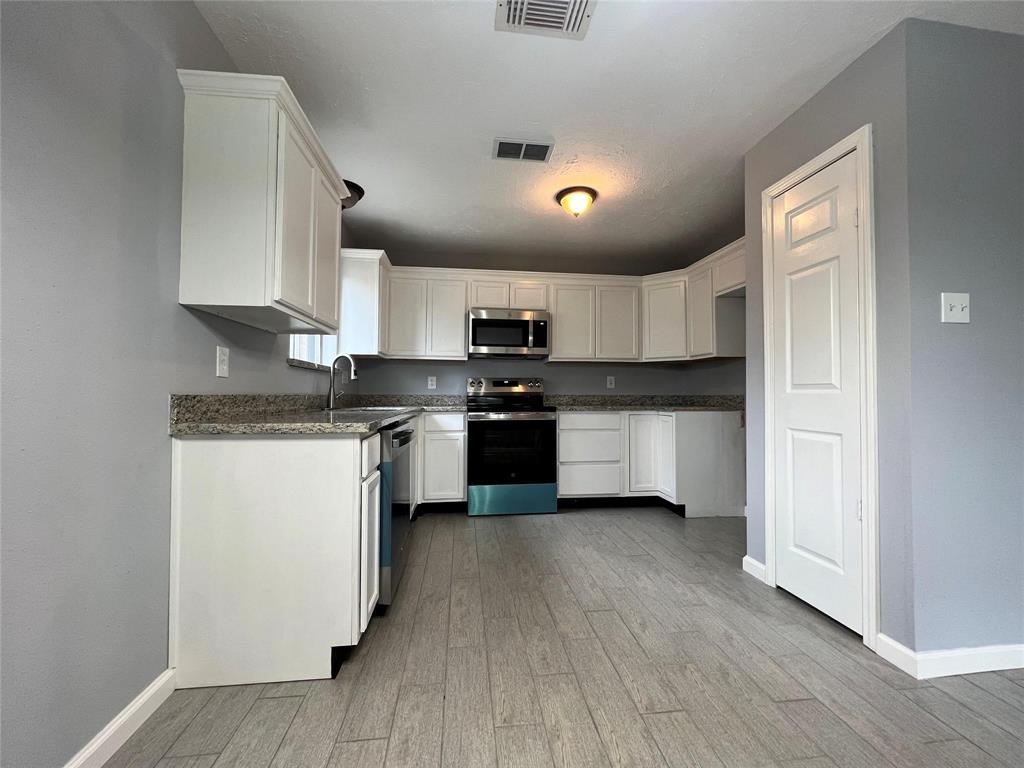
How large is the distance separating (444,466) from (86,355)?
276cm

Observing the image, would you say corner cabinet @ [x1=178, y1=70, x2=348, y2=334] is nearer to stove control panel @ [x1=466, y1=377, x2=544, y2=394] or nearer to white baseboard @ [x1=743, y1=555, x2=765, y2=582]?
white baseboard @ [x1=743, y1=555, x2=765, y2=582]

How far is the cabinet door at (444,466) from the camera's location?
370cm

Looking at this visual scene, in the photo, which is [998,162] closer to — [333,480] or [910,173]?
[910,173]

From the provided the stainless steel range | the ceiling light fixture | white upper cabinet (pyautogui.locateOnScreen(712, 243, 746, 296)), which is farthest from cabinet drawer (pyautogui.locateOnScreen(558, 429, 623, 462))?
the ceiling light fixture

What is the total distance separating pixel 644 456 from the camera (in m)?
3.88

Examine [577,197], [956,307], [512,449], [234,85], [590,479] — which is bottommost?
[590,479]

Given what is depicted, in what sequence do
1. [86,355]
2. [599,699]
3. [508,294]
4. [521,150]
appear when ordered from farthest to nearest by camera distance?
[508,294], [521,150], [599,699], [86,355]

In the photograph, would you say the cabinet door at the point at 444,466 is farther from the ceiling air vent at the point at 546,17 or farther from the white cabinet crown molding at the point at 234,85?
the ceiling air vent at the point at 546,17

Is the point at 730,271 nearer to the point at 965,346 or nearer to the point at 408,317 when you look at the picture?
the point at 965,346

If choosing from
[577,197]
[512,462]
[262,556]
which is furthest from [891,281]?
[512,462]

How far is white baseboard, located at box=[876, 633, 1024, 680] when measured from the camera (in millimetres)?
1538

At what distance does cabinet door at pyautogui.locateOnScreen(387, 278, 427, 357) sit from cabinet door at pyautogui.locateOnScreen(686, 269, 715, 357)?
235 centimetres

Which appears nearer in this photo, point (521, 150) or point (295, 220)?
point (295, 220)

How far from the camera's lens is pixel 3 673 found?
2.96ft
